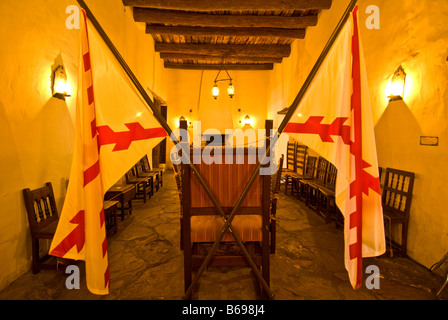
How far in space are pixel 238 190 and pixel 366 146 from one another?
46.7 inches

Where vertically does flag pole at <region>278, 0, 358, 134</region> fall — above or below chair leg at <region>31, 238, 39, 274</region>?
above

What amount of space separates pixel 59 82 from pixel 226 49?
6.58 m

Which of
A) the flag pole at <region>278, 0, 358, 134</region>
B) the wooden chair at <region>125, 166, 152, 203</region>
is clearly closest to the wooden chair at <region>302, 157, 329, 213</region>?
the flag pole at <region>278, 0, 358, 134</region>

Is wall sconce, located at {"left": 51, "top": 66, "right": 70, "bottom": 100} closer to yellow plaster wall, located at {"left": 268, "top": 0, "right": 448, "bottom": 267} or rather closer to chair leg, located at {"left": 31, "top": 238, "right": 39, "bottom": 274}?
chair leg, located at {"left": 31, "top": 238, "right": 39, "bottom": 274}

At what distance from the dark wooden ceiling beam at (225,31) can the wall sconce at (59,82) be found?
474 centimetres

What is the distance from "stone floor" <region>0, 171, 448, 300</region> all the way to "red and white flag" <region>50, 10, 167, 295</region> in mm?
1143

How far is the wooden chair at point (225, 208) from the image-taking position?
2.18m

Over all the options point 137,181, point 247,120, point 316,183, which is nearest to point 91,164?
point 137,181

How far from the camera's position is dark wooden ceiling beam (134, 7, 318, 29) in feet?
20.1

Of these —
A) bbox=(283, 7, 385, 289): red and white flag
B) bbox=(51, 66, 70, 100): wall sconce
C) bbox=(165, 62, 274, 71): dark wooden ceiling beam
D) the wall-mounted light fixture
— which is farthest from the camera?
the wall-mounted light fixture

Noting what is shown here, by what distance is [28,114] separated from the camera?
2.70 m
